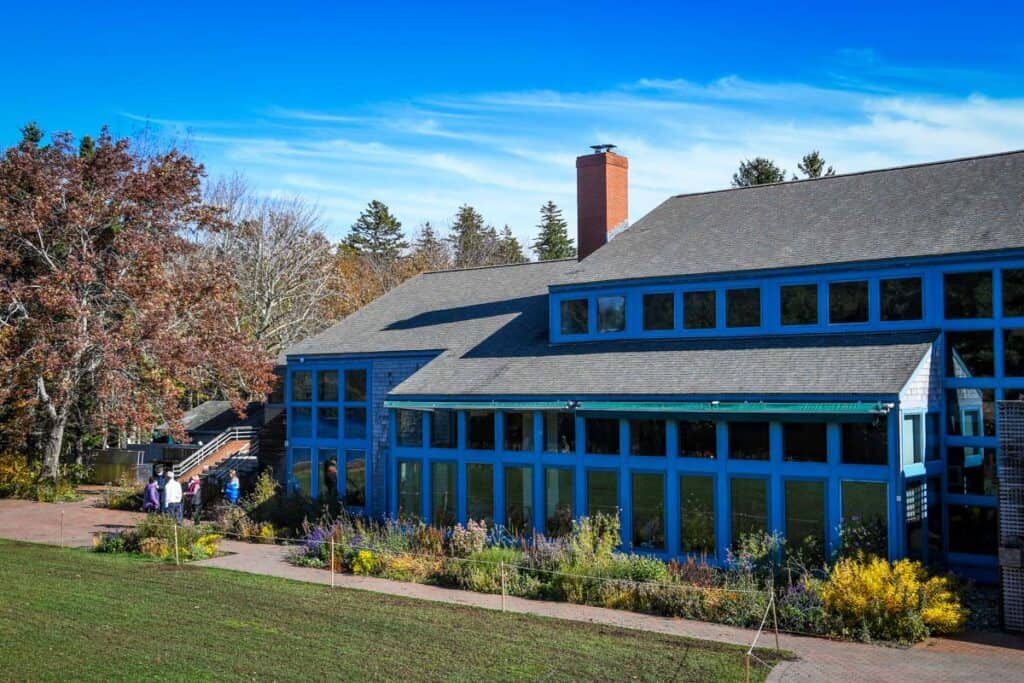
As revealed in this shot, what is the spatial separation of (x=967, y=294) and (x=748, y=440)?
16.0ft

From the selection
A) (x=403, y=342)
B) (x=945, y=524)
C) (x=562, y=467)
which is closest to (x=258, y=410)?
(x=403, y=342)

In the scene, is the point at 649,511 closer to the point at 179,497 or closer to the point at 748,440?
the point at 748,440

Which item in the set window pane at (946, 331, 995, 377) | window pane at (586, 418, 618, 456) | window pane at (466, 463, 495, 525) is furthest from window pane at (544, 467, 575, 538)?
window pane at (946, 331, 995, 377)

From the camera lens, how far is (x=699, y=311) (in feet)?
75.0

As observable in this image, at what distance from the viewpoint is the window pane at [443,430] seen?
2403 cm

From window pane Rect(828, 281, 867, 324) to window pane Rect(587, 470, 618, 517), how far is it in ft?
17.8

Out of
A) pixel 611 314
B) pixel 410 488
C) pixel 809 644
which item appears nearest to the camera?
pixel 809 644

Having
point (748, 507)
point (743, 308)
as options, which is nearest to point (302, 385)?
point (743, 308)

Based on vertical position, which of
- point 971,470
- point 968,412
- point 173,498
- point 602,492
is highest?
point 968,412

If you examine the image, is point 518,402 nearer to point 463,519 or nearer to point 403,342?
point 463,519

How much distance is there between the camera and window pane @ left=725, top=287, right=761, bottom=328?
72.2 feet

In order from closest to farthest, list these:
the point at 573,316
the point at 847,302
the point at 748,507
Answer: the point at 748,507 < the point at 847,302 < the point at 573,316

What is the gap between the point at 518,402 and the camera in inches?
883

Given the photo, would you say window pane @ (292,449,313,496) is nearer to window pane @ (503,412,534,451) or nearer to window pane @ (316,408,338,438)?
window pane @ (316,408,338,438)
